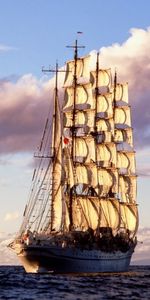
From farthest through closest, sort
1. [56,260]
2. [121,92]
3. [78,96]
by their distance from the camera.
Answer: [121,92] → [78,96] → [56,260]

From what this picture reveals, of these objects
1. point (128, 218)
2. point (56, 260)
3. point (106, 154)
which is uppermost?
point (106, 154)

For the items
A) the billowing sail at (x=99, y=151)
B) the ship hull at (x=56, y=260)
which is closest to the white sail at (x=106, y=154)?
the billowing sail at (x=99, y=151)

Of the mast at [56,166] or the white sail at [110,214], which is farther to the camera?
the white sail at [110,214]

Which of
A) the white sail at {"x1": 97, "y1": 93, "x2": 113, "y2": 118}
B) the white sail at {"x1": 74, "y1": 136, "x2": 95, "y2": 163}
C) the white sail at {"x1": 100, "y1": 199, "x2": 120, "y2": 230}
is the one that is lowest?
the white sail at {"x1": 100, "y1": 199, "x2": 120, "y2": 230}

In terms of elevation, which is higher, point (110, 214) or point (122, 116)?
point (122, 116)

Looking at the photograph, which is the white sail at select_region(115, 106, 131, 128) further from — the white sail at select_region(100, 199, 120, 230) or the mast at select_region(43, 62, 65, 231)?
the mast at select_region(43, 62, 65, 231)

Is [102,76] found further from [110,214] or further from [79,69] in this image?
[110,214]

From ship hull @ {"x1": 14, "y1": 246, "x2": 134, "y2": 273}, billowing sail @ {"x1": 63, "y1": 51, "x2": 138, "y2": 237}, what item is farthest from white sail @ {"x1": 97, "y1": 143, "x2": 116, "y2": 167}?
ship hull @ {"x1": 14, "y1": 246, "x2": 134, "y2": 273}

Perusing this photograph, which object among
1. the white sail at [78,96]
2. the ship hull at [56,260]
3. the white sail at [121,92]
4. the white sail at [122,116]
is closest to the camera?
the ship hull at [56,260]

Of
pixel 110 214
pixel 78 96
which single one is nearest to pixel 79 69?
pixel 78 96

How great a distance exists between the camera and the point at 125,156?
496 ft

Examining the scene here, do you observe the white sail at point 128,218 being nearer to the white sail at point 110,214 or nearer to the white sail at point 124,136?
the white sail at point 110,214

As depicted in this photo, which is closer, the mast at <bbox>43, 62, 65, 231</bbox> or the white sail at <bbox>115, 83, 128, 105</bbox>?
the mast at <bbox>43, 62, 65, 231</bbox>

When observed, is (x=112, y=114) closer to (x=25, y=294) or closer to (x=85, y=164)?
(x=85, y=164)
